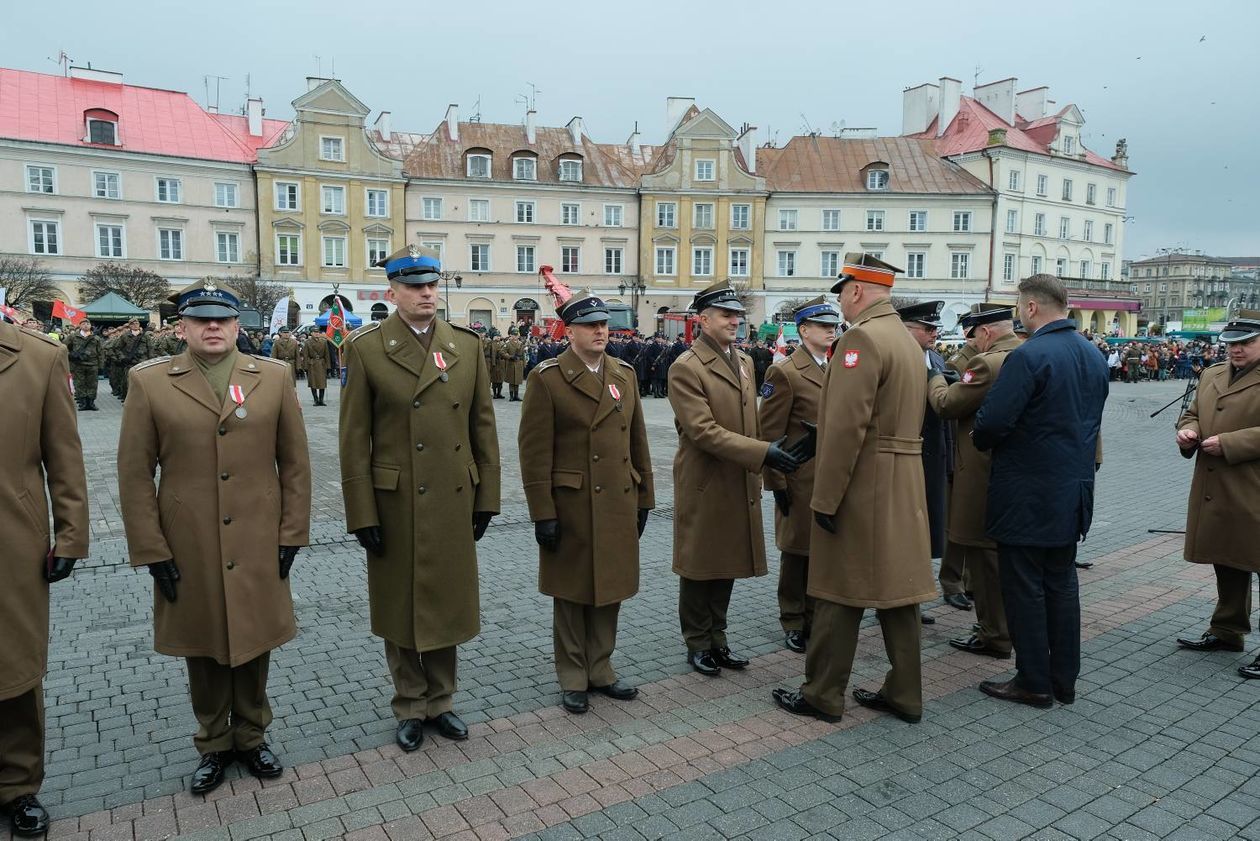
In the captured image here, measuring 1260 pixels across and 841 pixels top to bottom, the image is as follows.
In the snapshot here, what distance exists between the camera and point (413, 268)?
4203 mm

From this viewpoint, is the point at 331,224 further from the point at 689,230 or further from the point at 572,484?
the point at 572,484

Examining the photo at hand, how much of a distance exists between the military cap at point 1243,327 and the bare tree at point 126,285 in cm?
4393

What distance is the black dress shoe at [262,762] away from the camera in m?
3.86

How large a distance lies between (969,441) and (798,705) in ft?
8.19

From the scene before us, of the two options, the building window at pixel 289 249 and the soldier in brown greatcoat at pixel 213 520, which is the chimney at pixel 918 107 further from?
the soldier in brown greatcoat at pixel 213 520

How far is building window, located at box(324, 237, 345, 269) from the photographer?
4834 centimetres

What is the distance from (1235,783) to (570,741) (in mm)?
3085

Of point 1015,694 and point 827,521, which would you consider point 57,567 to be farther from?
point 1015,694

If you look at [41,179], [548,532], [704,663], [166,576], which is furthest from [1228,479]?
[41,179]

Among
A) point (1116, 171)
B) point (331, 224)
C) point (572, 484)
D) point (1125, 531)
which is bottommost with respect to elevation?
point (1125, 531)

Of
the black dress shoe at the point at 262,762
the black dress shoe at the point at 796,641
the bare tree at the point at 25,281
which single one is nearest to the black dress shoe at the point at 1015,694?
the black dress shoe at the point at 796,641

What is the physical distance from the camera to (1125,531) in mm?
9109

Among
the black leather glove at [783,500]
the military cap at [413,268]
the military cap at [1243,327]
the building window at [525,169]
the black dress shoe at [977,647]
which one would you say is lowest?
the black dress shoe at [977,647]

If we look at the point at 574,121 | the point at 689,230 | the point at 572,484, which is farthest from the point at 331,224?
the point at 572,484
